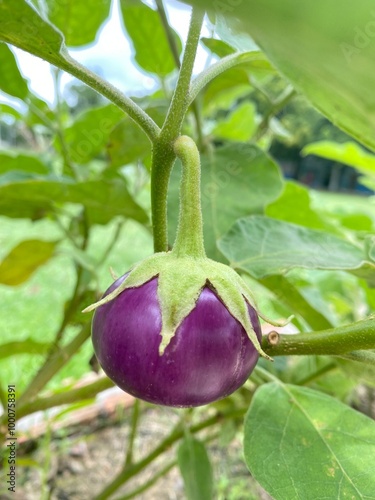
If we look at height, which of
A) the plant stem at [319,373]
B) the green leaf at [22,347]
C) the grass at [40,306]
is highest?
the plant stem at [319,373]

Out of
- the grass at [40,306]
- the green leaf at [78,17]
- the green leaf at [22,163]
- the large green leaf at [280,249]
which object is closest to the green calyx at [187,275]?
the large green leaf at [280,249]

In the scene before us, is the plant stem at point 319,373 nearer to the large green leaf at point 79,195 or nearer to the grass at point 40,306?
the large green leaf at point 79,195

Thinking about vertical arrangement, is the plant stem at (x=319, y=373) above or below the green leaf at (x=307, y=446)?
below

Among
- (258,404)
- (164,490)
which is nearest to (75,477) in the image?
(164,490)

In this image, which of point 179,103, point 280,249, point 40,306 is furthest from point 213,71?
point 40,306

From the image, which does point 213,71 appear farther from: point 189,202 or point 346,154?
point 346,154

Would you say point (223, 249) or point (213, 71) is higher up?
point (213, 71)

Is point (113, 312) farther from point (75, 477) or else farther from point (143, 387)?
point (75, 477)
